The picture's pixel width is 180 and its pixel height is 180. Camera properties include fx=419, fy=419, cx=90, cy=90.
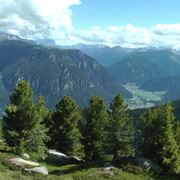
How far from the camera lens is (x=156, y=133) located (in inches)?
2552

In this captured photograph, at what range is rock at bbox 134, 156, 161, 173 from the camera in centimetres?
6150

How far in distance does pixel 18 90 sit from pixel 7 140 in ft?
26.8

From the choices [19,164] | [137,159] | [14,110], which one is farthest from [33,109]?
[137,159]

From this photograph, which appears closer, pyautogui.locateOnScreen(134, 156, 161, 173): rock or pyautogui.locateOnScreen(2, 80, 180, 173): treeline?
pyautogui.locateOnScreen(134, 156, 161, 173): rock

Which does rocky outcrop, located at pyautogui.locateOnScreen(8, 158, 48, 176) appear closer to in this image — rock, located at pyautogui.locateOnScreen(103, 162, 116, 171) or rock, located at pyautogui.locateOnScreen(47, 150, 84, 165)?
rock, located at pyautogui.locateOnScreen(103, 162, 116, 171)

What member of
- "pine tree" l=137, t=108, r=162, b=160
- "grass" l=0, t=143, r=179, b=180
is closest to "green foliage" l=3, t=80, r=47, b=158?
"grass" l=0, t=143, r=179, b=180

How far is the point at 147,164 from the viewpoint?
203 feet

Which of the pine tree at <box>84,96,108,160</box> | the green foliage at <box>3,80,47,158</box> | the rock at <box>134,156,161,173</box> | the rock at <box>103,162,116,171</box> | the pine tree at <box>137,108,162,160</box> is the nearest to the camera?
the rock at <box>103,162,116,171</box>

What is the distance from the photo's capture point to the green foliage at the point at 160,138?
62625mm

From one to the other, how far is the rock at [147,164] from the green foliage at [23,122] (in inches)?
619

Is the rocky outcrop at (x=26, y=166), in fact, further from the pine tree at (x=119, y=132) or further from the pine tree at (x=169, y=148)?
the pine tree at (x=169, y=148)

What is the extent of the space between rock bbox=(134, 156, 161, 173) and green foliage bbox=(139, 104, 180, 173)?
1401mm

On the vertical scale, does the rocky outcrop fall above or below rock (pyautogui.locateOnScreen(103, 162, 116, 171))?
above

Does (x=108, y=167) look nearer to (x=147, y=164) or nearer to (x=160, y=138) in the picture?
(x=147, y=164)
